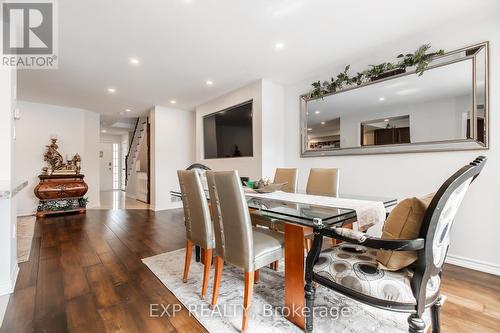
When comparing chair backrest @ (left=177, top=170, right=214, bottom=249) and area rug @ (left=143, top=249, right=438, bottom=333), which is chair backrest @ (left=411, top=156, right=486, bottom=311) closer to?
area rug @ (left=143, top=249, right=438, bottom=333)

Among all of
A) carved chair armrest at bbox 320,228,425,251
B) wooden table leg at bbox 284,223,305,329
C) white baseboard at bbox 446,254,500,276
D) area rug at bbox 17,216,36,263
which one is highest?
carved chair armrest at bbox 320,228,425,251

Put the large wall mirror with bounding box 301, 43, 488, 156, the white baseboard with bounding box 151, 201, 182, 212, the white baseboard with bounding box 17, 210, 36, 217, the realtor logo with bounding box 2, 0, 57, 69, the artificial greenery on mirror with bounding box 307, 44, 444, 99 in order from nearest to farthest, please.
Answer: the realtor logo with bounding box 2, 0, 57, 69 < the large wall mirror with bounding box 301, 43, 488, 156 < the artificial greenery on mirror with bounding box 307, 44, 444, 99 < the white baseboard with bounding box 17, 210, 36, 217 < the white baseboard with bounding box 151, 201, 182, 212

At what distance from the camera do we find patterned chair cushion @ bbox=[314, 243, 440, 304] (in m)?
1.09

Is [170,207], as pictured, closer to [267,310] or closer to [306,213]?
[267,310]

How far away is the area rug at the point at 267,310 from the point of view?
1488 millimetres

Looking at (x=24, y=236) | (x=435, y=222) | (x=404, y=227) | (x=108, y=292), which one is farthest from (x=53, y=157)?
(x=435, y=222)

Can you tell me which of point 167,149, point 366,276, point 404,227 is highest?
point 167,149

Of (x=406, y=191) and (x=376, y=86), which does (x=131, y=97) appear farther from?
(x=406, y=191)

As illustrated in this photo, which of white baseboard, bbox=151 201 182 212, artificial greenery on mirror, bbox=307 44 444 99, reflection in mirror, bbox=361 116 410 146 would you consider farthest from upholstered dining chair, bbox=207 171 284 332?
white baseboard, bbox=151 201 182 212

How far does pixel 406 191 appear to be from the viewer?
2.70 metres

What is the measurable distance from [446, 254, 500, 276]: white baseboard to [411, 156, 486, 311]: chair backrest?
1.82 m

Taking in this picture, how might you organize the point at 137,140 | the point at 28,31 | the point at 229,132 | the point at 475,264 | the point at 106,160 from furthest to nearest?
the point at 106,160 → the point at 137,140 → the point at 229,132 → the point at 28,31 → the point at 475,264

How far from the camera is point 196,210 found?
1909mm

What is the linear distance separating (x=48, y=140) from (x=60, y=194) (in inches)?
55.5
